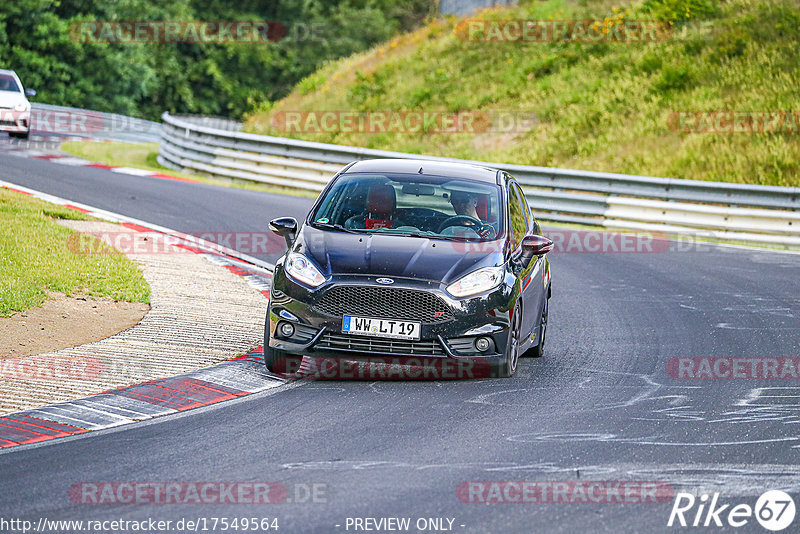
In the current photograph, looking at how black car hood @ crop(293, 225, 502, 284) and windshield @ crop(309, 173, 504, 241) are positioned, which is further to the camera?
windshield @ crop(309, 173, 504, 241)

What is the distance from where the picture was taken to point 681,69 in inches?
1195

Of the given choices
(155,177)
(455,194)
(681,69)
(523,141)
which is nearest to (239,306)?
(455,194)

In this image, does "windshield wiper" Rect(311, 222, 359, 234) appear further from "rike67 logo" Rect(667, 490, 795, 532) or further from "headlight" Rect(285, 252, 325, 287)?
"rike67 logo" Rect(667, 490, 795, 532)

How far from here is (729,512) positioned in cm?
583

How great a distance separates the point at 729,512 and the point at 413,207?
4866 millimetres

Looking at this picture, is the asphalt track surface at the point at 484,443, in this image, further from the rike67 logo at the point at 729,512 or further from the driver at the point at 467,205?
the driver at the point at 467,205

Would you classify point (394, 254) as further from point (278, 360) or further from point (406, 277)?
point (278, 360)

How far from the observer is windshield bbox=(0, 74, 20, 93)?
→ 2991cm

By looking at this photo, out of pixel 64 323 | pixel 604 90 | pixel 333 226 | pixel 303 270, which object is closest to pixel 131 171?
pixel 604 90

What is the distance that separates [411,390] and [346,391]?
0.49m

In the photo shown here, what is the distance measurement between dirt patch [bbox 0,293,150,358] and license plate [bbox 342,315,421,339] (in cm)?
246

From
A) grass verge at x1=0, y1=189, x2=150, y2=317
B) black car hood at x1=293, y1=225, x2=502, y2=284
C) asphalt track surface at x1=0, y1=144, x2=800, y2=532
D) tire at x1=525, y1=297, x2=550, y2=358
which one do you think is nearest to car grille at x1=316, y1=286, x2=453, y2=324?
black car hood at x1=293, y1=225, x2=502, y2=284

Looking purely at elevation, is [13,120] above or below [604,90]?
below

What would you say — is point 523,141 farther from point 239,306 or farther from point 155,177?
point 239,306
